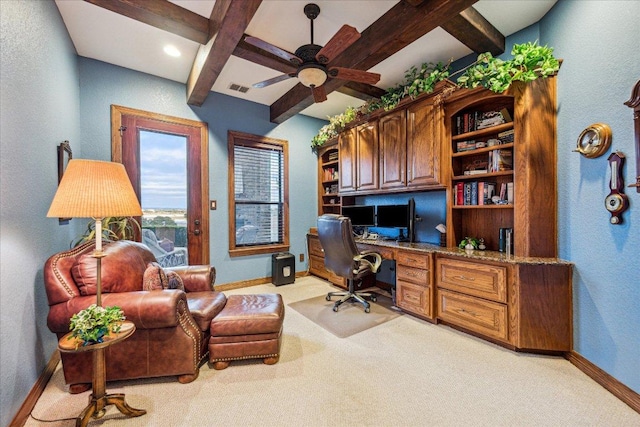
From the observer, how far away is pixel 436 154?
2867 millimetres

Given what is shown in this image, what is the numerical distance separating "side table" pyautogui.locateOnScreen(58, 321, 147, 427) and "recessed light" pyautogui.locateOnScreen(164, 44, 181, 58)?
276 cm

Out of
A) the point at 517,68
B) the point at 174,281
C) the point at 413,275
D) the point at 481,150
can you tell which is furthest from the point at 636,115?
the point at 174,281

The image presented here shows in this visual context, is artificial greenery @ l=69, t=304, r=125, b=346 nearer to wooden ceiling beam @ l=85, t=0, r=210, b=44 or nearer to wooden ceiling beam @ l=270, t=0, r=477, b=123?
wooden ceiling beam @ l=85, t=0, r=210, b=44

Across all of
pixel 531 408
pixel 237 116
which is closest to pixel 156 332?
pixel 531 408

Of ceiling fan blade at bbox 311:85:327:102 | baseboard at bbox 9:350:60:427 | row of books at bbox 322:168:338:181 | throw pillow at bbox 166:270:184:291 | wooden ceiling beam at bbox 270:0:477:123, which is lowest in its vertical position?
baseboard at bbox 9:350:60:427

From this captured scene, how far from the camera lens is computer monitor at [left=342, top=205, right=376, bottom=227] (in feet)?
12.8

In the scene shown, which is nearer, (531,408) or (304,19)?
(531,408)

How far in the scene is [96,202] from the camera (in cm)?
133

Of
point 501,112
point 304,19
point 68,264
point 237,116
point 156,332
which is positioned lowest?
point 156,332

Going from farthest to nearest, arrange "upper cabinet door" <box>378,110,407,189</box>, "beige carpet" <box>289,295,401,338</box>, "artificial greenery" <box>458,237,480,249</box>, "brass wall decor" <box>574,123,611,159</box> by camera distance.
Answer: "upper cabinet door" <box>378,110,407,189</box>, "artificial greenery" <box>458,237,480,249</box>, "beige carpet" <box>289,295,401,338</box>, "brass wall decor" <box>574,123,611,159</box>

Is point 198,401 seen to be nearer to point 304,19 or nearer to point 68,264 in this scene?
point 68,264

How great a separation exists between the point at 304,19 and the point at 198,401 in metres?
3.06

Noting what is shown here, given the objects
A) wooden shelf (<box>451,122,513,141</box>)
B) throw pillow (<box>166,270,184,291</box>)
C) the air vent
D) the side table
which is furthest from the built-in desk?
the air vent

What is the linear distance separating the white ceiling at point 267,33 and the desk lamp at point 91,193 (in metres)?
1.67
